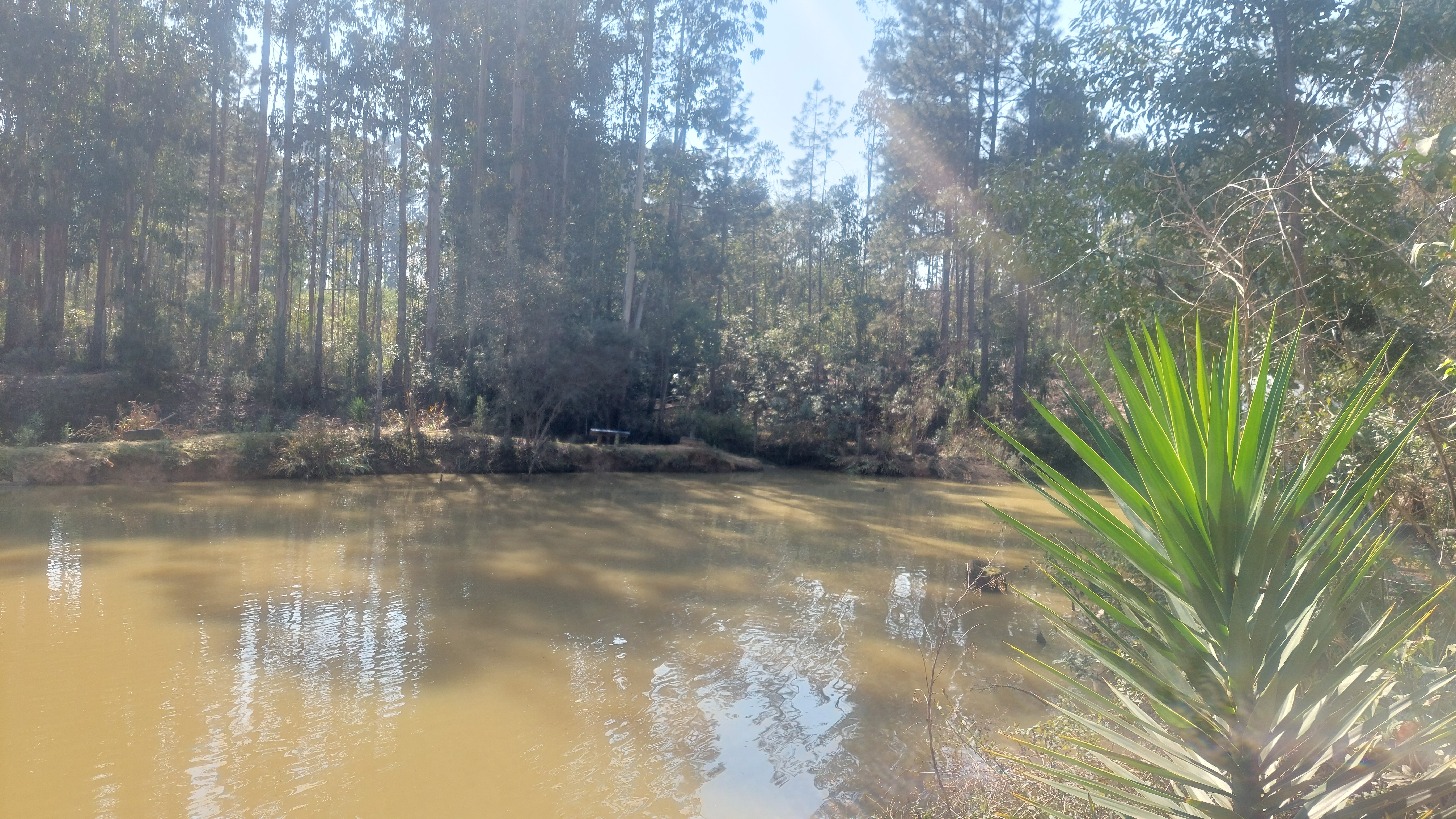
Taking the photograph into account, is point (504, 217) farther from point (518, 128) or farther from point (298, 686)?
point (298, 686)

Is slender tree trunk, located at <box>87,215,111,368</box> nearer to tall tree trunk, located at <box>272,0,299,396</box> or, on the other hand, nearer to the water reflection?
tall tree trunk, located at <box>272,0,299,396</box>

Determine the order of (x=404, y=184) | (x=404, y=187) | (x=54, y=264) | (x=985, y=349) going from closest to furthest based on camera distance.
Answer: (x=404, y=187) < (x=404, y=184) < (x=54, y=264) < (x=985, y=349)

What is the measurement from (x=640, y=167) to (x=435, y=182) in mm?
5258

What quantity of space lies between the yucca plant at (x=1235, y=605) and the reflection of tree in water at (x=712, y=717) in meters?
3.22

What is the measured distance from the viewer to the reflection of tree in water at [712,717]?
15.9 ft

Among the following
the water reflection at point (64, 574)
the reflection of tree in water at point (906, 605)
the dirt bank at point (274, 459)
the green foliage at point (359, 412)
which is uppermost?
the green foliage at point (359, 412)

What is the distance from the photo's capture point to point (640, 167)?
2281cm

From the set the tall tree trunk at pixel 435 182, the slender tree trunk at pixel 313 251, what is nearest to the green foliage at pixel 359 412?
the tall tree trunk at pixel 435 182

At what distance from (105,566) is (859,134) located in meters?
31.4

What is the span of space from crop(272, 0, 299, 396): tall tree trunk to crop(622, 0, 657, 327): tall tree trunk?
337 inches

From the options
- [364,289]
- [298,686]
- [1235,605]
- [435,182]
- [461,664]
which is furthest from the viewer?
[364,289]

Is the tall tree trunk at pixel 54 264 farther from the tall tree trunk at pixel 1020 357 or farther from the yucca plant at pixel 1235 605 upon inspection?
the yucca plant at pixel 1235 605

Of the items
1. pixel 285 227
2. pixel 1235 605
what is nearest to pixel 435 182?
A: pixel 285 227

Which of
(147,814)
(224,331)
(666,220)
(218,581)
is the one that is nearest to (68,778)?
(147,814)
